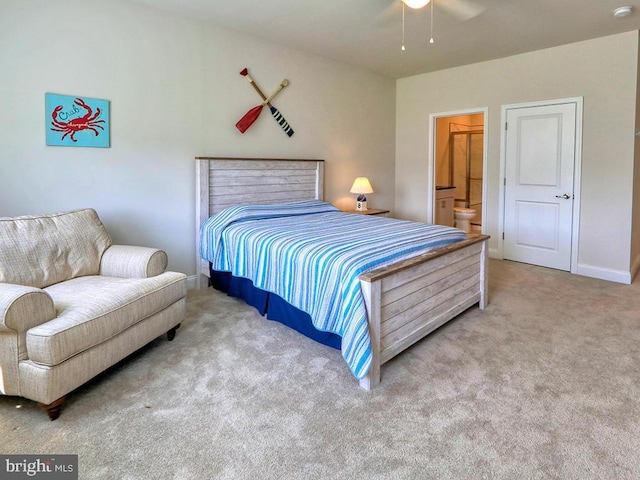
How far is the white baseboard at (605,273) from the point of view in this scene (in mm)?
3912

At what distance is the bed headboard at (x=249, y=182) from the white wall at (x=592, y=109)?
2169mm

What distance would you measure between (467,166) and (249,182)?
483 centimetres

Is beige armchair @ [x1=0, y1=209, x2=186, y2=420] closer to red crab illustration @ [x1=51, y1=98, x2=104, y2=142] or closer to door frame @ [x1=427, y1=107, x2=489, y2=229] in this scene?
red crab illustration @ [x1=51, y1=98, x2=104, y2=142]

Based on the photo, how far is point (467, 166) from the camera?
7230mm

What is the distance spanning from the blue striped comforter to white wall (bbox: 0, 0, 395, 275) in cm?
61

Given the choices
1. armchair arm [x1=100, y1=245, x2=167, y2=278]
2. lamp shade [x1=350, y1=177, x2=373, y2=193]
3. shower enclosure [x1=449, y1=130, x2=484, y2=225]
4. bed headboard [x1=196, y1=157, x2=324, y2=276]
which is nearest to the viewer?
armchair arm [x1=100, y1=245, x2=167, y2=278]

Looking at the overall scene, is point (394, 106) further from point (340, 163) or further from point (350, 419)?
point (350, 419)

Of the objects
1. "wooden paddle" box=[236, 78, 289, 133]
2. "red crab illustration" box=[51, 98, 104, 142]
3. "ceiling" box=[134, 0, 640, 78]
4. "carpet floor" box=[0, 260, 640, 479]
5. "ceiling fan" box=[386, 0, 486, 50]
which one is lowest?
"carpet floor" box=[0, 260, 640, 479]

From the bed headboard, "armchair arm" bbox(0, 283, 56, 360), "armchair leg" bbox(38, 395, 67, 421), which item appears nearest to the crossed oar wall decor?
the bed headboard

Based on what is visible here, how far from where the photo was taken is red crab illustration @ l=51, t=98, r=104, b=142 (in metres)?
2.81

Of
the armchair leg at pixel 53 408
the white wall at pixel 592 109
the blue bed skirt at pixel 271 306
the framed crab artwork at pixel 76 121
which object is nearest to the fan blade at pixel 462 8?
the white wall at pixel 592 109

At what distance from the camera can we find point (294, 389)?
204 cm

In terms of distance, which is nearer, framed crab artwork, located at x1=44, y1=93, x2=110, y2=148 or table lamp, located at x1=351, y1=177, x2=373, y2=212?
framed crab artwork, located at x1=44, y1=93, x2=110, y2=148

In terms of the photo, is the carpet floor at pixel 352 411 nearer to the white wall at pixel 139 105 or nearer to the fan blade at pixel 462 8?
the white wall at pixel 139 105
